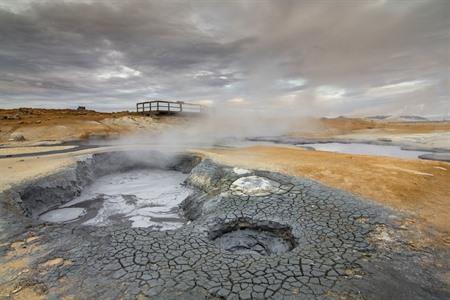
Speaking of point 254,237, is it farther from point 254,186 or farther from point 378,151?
point 378,151

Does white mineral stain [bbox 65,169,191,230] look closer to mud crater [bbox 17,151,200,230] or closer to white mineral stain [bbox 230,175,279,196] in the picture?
mud crater [bbox 17,151,200,230]

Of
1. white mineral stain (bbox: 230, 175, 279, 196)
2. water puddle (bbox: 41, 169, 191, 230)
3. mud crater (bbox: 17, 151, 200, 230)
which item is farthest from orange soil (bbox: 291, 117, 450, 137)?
white mineral stain (bbox: 230, 175, 279, 196)

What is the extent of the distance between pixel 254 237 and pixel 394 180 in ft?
15.1

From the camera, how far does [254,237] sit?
4.82 meters

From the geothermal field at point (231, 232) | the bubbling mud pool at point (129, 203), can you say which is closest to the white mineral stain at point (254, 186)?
the geothermal field at point (231, 232)

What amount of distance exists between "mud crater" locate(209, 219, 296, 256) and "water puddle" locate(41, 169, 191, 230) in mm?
1327

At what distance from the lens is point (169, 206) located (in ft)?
23.6

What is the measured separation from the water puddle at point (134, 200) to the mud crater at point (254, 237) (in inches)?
52.2

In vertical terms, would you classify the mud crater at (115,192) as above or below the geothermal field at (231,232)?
below

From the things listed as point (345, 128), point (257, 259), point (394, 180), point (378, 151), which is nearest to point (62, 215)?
point (257, 259)

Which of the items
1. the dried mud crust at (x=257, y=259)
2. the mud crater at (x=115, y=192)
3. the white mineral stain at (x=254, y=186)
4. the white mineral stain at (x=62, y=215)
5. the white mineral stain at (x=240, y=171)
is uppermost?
the white mineral stain at (x=240, y=171)

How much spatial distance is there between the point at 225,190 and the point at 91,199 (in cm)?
409

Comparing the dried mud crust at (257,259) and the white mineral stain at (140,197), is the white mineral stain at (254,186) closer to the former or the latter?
the dried mud crust at (257,259)

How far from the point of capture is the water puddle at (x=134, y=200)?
245 inches
